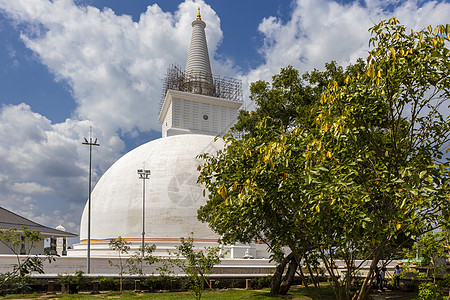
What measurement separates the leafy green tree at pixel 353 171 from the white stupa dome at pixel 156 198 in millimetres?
21139

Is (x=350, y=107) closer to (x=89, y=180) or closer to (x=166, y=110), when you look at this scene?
(x=89, y=180)

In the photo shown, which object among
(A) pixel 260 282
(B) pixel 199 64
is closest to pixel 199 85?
(B) pixel 199 64

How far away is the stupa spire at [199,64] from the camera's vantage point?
43.5 metres

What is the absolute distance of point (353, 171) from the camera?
4.93 m

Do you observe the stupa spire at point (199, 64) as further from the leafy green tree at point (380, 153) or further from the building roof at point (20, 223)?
the leafy green tree at point (380, 153)

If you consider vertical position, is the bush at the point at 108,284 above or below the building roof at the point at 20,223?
below

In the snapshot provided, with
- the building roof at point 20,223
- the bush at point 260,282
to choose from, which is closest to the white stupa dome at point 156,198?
the building roof at point 20,223

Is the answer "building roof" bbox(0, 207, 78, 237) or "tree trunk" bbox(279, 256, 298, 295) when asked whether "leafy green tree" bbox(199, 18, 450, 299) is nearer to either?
"tree trunk" bbox(279, 256, 298, 295)

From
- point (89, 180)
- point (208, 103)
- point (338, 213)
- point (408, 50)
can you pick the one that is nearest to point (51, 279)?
point (89, 180)

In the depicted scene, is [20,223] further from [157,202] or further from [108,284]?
[108,284]

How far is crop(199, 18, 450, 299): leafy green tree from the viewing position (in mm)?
4898

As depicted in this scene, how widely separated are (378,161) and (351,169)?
1569mm

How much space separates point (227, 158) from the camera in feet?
21.6

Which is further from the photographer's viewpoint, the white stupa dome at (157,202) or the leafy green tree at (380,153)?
the white stupa dome at (157,202)
